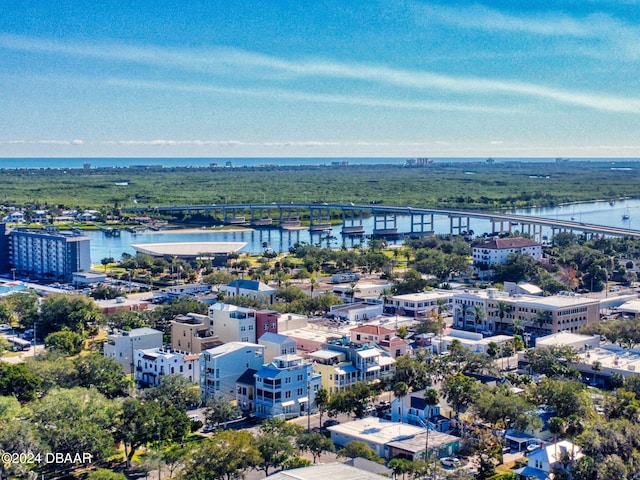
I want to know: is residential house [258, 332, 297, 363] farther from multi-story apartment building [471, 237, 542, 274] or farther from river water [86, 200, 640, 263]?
river water [86, 200, 640, 263]

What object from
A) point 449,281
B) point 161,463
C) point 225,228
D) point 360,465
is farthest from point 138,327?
point 225,228

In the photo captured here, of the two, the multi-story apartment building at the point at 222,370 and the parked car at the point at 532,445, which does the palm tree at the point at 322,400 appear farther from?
the parked car at the point at 532,445

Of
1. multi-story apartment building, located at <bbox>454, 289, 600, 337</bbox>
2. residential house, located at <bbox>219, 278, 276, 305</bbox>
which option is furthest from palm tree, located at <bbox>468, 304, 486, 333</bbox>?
residential house, located at <bbox>219, 278, 276, 305</bbox>

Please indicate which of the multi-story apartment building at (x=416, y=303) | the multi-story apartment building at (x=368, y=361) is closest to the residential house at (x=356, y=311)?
the multi-story apartment building at (x=416, y=303)

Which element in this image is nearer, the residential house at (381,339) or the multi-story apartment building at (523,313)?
the residential house at (381,339)

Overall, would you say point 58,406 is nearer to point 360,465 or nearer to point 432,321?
point 360,465
